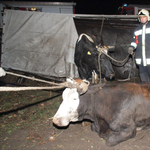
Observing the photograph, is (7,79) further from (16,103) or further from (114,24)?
(114,24)

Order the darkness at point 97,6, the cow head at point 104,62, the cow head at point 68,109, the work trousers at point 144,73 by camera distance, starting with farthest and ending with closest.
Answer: the darkness at point 97,6
the cow head at point 104,62
the work trousers at point 144,73
the cow head at point 68,109

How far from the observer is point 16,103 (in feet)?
16.1

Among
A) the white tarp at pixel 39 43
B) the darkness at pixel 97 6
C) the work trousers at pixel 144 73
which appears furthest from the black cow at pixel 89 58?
the darkness at pixel 97 6

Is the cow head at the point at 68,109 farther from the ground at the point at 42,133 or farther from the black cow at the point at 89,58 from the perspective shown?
the black cow at the point at 89,58

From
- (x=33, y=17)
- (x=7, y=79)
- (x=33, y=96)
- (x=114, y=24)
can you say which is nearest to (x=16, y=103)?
(x=33, y=96)

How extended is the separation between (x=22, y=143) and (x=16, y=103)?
2192mm

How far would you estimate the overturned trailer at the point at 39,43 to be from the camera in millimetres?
5902

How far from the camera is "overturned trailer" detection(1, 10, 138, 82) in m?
5.90

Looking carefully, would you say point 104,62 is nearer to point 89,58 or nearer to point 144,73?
point 89,58

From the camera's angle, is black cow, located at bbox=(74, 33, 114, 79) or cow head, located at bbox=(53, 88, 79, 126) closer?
cow head, located at bbox=(53, 88, 79, 126)

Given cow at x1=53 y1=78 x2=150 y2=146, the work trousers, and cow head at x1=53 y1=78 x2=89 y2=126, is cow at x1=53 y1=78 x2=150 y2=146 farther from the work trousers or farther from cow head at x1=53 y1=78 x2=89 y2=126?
the work trousers

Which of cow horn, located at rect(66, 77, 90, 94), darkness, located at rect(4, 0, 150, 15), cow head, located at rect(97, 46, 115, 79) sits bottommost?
cow horn, located at rect(66, 77, 90, 94)

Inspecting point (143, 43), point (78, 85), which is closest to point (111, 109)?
point (78, 85)

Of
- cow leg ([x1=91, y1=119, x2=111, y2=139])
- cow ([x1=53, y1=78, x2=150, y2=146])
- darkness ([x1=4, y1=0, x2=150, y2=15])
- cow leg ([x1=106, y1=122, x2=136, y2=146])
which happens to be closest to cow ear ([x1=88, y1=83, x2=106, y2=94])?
cow ([x1=53, y1=78, x2=150, y2=146])
